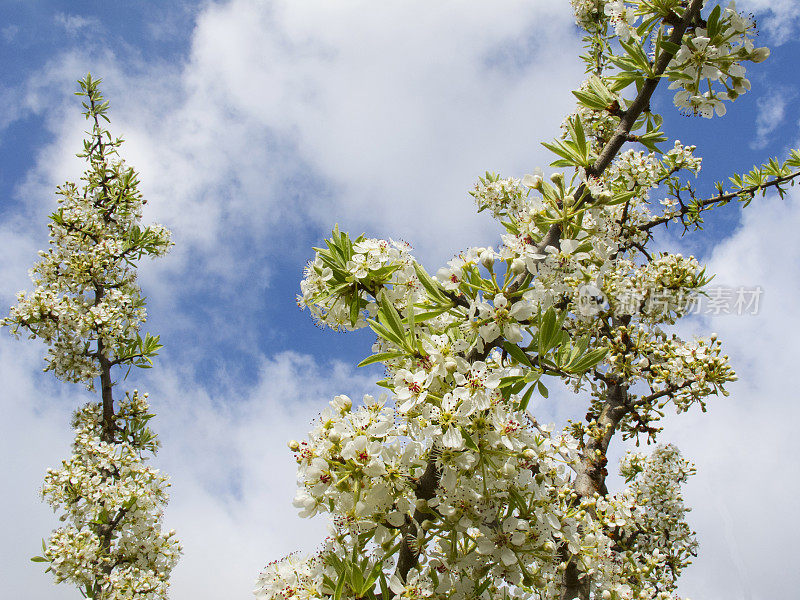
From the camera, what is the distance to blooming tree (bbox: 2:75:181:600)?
627cm

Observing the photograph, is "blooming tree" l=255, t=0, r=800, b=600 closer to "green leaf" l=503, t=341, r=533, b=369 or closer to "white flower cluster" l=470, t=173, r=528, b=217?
"green leaf" l=503, t=341, r=533, b=369

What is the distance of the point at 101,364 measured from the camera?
7.28m

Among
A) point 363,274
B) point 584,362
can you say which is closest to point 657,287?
point 584,362

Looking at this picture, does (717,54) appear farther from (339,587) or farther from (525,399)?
(339,587)

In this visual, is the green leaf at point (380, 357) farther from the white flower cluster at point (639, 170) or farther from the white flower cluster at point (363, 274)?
the white flower cluster at point (639, 170)

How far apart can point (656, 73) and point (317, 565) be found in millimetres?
3225

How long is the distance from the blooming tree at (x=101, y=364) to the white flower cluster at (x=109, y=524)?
12 mm

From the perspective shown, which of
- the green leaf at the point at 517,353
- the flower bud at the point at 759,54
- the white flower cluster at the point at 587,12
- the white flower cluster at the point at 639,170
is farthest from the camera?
the white flower cluster at the point at 587,12

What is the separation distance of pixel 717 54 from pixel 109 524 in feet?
25.3

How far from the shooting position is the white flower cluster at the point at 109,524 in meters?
6.11

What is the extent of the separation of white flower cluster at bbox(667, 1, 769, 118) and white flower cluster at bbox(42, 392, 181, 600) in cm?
703

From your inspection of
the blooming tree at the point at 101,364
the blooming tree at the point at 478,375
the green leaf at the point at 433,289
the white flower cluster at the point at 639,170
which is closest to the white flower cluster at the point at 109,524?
the blooming tree at the point at 101,364

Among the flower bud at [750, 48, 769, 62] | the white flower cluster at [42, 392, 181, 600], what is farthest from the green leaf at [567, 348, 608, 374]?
the white flower cluster at [42, 392, 181, 600]

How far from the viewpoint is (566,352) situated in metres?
2.57
